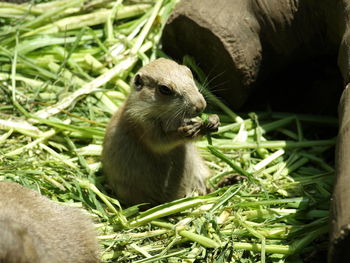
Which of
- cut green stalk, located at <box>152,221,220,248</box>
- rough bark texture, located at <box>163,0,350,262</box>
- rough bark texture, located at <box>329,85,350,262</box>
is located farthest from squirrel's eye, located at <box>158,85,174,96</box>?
rough bark texture, located at <box>329,85,350,262</box>

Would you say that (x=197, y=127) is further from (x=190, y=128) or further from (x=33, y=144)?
(x=33, y=144)

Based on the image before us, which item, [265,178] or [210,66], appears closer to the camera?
[265,178]

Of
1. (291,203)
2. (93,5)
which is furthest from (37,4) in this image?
(291,203)

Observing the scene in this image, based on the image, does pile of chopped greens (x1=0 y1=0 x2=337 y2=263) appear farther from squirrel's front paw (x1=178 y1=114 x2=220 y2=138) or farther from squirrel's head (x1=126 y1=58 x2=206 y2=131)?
squirrel's head (x1=126 y1=58 x2=206 y2=131)

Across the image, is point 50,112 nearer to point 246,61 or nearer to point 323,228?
point 246,61

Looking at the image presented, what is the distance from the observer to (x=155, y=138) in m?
6.75

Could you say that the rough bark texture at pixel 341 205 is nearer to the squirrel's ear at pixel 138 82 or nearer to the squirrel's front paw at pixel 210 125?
the squirrel's front paw at pixel 210 125

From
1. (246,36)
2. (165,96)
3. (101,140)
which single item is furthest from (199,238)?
(246,36)

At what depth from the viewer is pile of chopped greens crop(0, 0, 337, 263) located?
606 cm

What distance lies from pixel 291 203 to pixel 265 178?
77 cm

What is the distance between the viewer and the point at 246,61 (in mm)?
7879

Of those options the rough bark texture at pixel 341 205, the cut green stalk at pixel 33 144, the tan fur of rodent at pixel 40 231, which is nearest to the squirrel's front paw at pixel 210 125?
the rough bark texture at pixel 341 205

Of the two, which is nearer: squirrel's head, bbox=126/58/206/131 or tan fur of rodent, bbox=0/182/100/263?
tan fur of rodent, bbox=0/182/100/263

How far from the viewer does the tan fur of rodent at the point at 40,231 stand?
4441 millimetres
